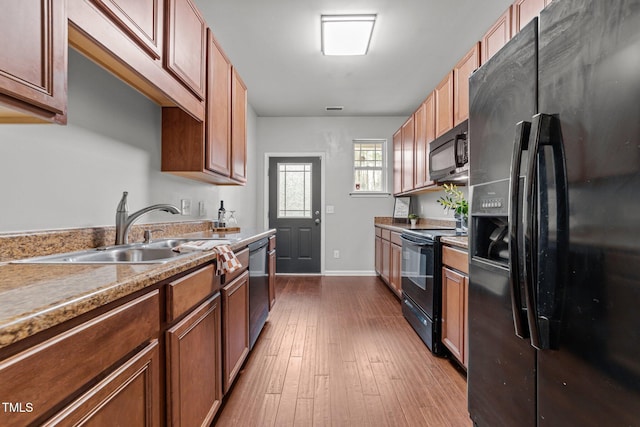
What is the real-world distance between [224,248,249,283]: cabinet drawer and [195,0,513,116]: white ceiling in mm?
1885

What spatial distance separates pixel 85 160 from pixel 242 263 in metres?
0.95

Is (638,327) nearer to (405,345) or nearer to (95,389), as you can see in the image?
(95,389)

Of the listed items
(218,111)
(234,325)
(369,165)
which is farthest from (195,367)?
(369,165)

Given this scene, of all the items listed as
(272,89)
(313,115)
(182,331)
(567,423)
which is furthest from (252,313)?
(313,115)

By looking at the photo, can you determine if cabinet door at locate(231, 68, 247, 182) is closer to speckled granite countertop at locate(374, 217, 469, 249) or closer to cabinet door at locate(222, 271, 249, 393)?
cabinet door at locate(222, 271, 249, 393)

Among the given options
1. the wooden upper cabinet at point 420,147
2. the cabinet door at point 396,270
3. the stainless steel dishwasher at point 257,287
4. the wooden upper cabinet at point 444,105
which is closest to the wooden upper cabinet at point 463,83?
the wooden upper cabinet at point 444,105

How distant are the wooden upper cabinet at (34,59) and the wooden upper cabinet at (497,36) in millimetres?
2112

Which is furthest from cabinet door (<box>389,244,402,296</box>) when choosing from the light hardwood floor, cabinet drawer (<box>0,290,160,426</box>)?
cabinet drawer (<box>0,290,160,426</box>)

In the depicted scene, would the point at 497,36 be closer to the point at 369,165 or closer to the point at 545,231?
the point at 545,231

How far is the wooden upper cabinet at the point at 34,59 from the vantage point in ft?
2.31

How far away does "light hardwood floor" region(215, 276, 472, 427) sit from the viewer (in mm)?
1526

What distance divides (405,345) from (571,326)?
68.0 inches

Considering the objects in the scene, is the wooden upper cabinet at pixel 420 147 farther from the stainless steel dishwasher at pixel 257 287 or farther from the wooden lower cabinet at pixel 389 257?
the stainless steel dishwasher at pixel 257 287

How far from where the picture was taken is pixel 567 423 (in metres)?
0.78
